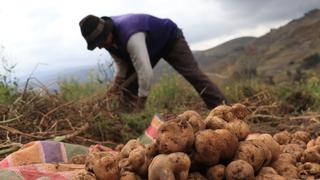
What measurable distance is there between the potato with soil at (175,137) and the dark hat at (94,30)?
3.52 meters

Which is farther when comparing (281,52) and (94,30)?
(281,52)

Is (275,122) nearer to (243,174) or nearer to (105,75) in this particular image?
(105,75)

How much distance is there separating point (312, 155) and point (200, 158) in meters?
0.51

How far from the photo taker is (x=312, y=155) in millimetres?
2100

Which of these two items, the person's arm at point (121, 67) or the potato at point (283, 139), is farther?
the person's arm at point (121, 67)

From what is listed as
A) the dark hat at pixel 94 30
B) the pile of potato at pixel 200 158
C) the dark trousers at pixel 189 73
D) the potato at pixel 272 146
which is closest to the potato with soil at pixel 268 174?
the pile of potato at pixel 200 158

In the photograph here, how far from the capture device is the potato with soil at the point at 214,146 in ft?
6.01

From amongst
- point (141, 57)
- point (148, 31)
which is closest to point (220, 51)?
point (148, 31)

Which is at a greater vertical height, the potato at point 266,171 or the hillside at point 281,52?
the potato at point 266,171

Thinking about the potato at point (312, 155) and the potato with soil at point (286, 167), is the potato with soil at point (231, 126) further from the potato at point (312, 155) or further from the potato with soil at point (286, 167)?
the potato at point (312, 155)

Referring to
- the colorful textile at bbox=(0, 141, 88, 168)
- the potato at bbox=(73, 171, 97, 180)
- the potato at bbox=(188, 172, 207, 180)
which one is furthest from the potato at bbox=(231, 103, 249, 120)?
the colorful textile at bbox=(0, 141, 88, 168)

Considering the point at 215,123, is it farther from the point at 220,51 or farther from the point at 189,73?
the point at 220,51

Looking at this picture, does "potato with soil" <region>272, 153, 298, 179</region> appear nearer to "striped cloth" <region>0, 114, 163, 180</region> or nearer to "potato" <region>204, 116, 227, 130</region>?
"potato" <region>204, 116, 227, 130</region>

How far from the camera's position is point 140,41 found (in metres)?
5.48
